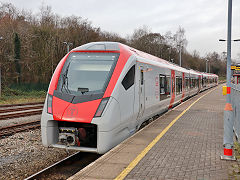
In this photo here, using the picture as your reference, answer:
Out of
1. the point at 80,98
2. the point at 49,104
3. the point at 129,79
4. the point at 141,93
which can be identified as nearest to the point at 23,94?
the point at 141,93

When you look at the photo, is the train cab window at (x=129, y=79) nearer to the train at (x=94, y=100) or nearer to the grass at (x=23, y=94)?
the train at (x=94, y=100)

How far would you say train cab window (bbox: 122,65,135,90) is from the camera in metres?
6.66

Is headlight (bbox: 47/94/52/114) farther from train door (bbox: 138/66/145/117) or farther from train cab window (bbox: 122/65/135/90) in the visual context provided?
train door (bbox: 138/66/145/117)

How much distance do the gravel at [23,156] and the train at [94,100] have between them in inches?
35.1

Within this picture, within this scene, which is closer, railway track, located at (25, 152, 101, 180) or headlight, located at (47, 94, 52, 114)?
railway track, located at (25, 152, 101, 180)

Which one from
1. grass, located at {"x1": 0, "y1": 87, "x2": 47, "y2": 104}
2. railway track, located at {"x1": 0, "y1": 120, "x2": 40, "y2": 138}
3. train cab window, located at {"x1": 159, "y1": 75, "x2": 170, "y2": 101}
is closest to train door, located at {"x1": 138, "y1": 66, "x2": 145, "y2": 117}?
train cab window, located at {"x1": 159, "y1": 75, "x2": 170, "y2": 101}

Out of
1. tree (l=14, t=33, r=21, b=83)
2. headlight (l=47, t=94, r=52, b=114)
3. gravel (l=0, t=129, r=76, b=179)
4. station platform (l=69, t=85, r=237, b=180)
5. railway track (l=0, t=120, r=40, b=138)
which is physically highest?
tree (l=14, t=33, r=21, b=83)

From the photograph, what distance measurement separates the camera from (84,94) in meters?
6.26

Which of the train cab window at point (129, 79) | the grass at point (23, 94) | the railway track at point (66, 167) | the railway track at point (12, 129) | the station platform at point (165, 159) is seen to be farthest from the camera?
the grass at point (23, 94)

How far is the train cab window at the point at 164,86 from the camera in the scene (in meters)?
11.2

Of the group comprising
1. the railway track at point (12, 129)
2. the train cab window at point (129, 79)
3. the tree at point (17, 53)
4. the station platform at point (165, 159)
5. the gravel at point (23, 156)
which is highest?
the tree at point (17, 53)

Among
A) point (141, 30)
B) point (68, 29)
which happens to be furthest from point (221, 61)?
point (68, 29)

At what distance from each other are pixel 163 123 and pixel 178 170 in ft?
16.8

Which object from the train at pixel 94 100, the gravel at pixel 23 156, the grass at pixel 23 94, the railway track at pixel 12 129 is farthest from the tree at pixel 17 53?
the train at pixel 94 100
